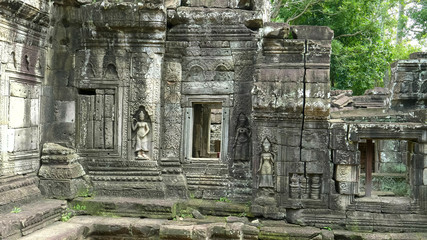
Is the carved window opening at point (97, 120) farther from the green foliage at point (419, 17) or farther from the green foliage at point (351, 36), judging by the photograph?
the green foliage at point (419, 17)

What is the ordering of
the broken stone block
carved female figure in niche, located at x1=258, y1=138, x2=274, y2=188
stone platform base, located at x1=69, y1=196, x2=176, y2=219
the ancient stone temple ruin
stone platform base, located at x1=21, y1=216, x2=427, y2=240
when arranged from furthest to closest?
1. the broken stone block
2. stone platform base, located at x1=69, y1=196, x2=176, y2=219
3. carved female figure in niche, located at x1=258, y1=138, x2=274, y2=188
4. the ancient stone temple ruin
5. stone platform base, located at x1=21, y1=216, x2=427, y2=240

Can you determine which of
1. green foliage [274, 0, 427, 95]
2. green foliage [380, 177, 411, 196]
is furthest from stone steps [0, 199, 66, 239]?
green foliage [274, 0, 427, 95]

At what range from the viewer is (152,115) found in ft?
24.1

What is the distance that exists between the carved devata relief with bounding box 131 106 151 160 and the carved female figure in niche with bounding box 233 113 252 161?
162cm

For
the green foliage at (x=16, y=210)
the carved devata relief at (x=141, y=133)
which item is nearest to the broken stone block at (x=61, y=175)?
the green foliage at (x=16, y=210)

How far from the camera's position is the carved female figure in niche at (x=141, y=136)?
7.33 m

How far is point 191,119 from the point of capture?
7535 millimetres

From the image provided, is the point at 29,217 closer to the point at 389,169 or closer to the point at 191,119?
the point at 191,119

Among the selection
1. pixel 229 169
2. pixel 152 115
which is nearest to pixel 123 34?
pixel 152 115

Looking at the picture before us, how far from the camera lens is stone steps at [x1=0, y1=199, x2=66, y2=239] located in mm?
5556

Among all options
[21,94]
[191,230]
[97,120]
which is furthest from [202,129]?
[21,94]

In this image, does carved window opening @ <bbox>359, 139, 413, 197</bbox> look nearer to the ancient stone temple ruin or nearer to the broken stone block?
the ancient stone temple ruin

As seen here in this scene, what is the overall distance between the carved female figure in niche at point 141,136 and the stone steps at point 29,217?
5.11 feet

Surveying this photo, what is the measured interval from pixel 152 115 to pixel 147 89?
0.49 meters
